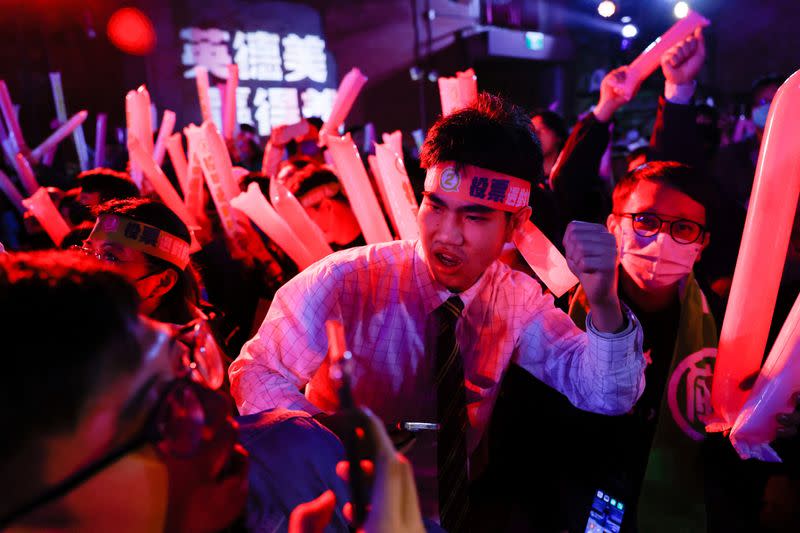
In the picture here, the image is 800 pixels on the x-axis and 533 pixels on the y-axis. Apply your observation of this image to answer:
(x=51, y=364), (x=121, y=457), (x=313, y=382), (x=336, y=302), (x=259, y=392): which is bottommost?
(x=313, y=382)

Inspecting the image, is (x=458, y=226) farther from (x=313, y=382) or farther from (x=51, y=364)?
(x=51, y=364)

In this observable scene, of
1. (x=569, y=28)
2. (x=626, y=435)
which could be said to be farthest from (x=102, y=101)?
(x=569, y=28)

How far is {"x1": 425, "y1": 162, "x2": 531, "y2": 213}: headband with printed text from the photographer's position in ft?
5.98

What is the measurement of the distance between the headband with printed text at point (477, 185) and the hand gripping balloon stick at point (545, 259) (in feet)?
0.64

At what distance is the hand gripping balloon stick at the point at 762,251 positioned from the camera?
1.49m

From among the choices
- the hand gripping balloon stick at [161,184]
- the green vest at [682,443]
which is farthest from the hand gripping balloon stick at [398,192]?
the hand gripping balloon stick at [161,184]

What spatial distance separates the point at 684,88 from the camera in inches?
117

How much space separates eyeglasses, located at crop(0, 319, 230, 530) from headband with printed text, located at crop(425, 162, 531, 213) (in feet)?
3.38

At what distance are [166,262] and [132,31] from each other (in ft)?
29.1

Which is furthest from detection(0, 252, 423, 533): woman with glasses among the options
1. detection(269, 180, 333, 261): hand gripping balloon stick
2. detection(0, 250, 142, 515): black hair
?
detection(269, 180, 333, 261): hand gripping balloon stick

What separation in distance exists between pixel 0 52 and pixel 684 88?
959 cm

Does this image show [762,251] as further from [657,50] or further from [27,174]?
[27,174]

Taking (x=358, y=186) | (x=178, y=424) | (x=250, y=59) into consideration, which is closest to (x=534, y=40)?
(x=250, y=59)

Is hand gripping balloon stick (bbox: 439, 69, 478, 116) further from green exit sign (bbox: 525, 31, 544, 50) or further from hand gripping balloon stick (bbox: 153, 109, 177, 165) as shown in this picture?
green exit sign (bbox: 525, 31, 544, 50)
